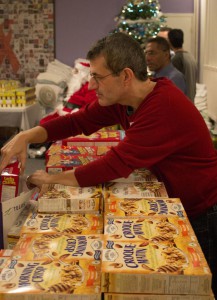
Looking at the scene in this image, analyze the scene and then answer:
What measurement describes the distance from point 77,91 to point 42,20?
2371mm

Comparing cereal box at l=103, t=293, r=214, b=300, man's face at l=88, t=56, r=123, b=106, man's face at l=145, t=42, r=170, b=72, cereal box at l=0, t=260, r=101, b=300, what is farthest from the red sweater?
man's face at l=145, t=42, r=170, b=72

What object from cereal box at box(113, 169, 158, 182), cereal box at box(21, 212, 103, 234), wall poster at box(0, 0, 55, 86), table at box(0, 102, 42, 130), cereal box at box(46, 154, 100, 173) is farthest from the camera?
wall poster at box(0, 0, 55, 86)

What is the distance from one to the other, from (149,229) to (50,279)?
0.36 meters

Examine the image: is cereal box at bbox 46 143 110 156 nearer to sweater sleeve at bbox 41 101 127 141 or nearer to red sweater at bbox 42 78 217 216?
sweater sleeve at bbox 41 101 127 141

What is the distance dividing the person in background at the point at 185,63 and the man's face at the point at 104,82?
3.72m

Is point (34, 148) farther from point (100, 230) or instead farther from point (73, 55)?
point (100, 230)

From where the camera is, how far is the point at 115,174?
5.70 feet

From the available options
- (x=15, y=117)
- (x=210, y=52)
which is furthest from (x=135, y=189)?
(x=210, y=52)

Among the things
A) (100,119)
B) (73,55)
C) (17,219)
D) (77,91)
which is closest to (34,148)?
(77,91)

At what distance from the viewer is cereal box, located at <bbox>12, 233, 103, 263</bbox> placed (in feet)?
4.28

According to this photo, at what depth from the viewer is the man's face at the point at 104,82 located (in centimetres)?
178

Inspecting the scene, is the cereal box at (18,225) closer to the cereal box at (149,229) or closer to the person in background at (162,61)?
the cereal box at (149,229)

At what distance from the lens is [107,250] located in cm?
127

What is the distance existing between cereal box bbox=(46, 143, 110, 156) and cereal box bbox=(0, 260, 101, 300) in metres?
1.00
